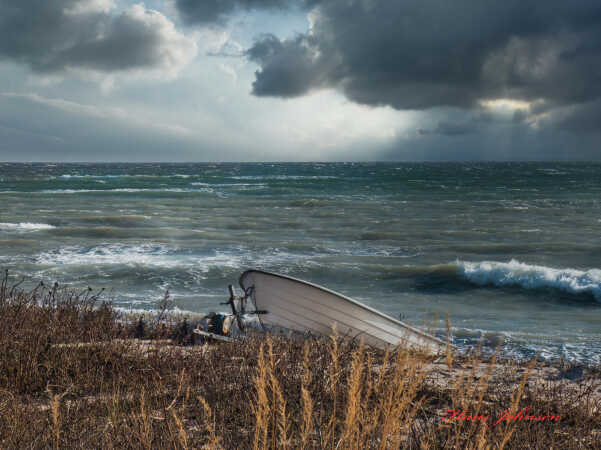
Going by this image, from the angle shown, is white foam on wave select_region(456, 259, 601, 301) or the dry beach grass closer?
the dry beach grass

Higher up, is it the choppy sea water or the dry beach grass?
the dry beach grass

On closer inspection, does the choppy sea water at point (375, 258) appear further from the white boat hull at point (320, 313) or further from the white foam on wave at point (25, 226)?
the white boat hull at point (320, 313)

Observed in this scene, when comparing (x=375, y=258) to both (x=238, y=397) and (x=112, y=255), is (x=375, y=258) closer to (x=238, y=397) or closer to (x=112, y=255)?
(x=112, y=255)

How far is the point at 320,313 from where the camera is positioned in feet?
21.3

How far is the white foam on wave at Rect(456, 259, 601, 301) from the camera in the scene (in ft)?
37.1

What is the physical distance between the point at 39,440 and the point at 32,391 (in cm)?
131

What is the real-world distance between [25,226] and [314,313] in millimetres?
19720

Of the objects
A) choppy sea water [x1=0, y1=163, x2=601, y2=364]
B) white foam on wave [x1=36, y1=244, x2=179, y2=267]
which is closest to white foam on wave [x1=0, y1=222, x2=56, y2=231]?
choppy sea water [x1=0, y1=163, x2=601, y2=364]

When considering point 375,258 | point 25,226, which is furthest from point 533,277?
point 25,226

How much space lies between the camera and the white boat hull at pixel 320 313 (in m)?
6.16

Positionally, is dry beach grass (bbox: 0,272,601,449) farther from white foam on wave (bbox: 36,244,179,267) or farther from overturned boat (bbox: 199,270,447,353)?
white foam on wave (bbox: 36,244,179,267)

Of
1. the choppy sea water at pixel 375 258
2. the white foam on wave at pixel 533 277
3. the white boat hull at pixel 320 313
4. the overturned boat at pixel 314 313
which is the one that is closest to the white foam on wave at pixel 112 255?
the choppy sea water at pixel 375 258

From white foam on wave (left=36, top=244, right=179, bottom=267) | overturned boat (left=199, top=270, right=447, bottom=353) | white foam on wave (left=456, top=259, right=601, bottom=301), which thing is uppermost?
overturned boat (left=199, top=270, right=447, bottom=353)

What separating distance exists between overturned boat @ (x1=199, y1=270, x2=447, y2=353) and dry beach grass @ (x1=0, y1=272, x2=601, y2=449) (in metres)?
0.45
